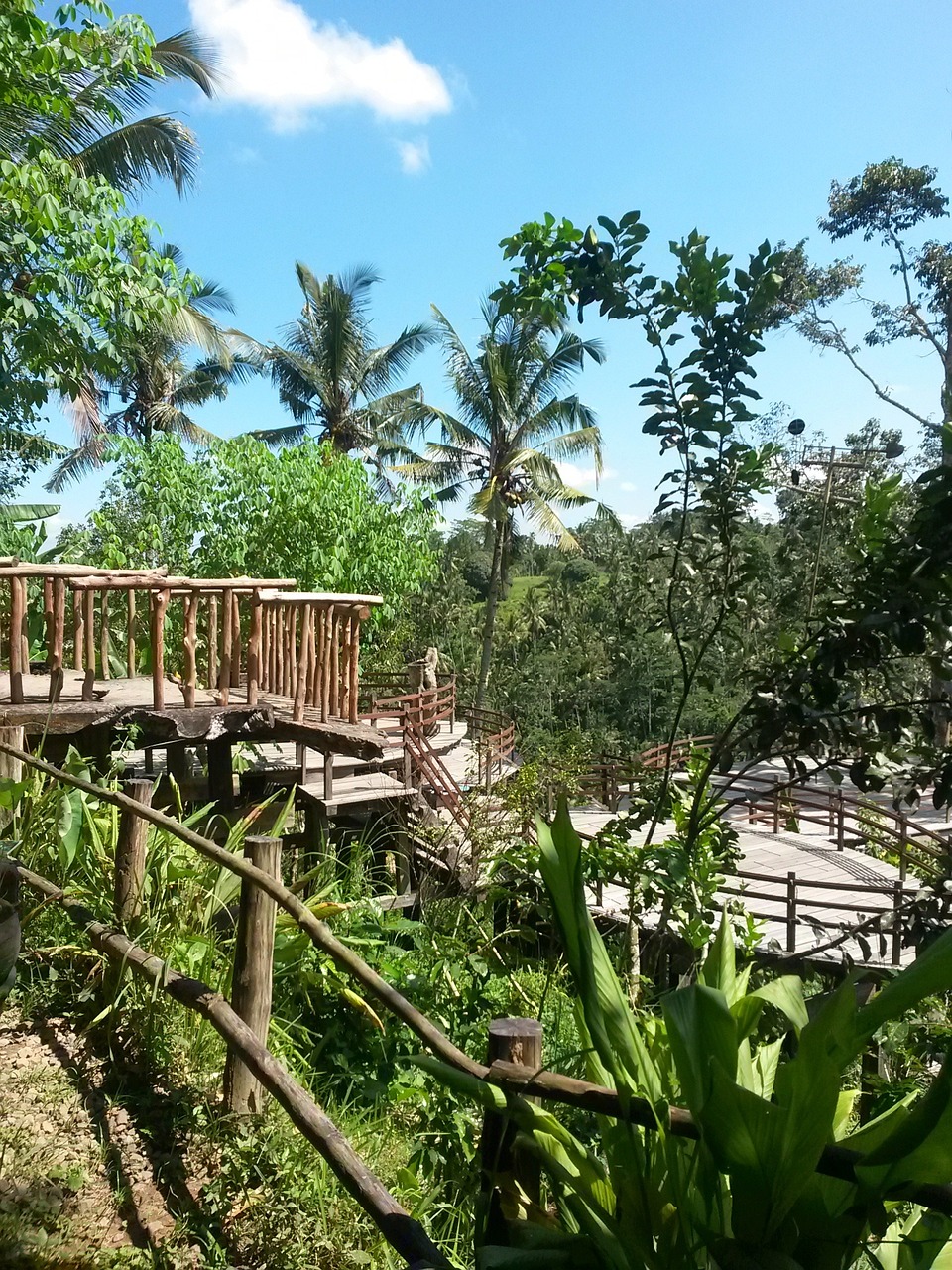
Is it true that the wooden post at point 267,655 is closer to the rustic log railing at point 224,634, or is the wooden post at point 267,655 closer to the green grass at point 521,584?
the rustic log railing at point 224,634

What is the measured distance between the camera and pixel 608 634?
25.8 m

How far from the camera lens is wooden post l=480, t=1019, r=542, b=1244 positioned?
1688 millimetres

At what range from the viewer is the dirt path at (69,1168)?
2.43 m

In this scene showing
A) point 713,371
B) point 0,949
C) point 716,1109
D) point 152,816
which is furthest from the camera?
point 152,816

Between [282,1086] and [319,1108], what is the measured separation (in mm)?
109

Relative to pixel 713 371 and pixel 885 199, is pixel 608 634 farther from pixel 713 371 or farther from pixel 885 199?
pixel 713 371

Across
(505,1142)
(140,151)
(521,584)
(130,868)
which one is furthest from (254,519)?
(521,584)

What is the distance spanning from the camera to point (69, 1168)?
272 cm

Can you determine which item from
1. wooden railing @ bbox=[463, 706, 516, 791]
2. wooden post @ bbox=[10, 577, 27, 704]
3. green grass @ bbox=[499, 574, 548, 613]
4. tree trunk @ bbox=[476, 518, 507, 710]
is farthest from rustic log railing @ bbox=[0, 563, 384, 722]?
green grass @ bbox=[499, 574, 548, 613]

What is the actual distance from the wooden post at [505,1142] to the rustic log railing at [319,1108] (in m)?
0.04

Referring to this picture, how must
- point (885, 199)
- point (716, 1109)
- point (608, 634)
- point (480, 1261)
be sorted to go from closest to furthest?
point (716, 1109) → point (480, 1261) → point (885, 199) → point (608, 634)

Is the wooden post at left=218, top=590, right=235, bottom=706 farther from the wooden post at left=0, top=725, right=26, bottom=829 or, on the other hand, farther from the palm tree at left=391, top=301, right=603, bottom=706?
the palm tree at left=391, top=301, right=603, bottom=706

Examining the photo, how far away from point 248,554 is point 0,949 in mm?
13387

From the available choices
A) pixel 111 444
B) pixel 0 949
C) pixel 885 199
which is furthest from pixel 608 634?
pixel 0 949
